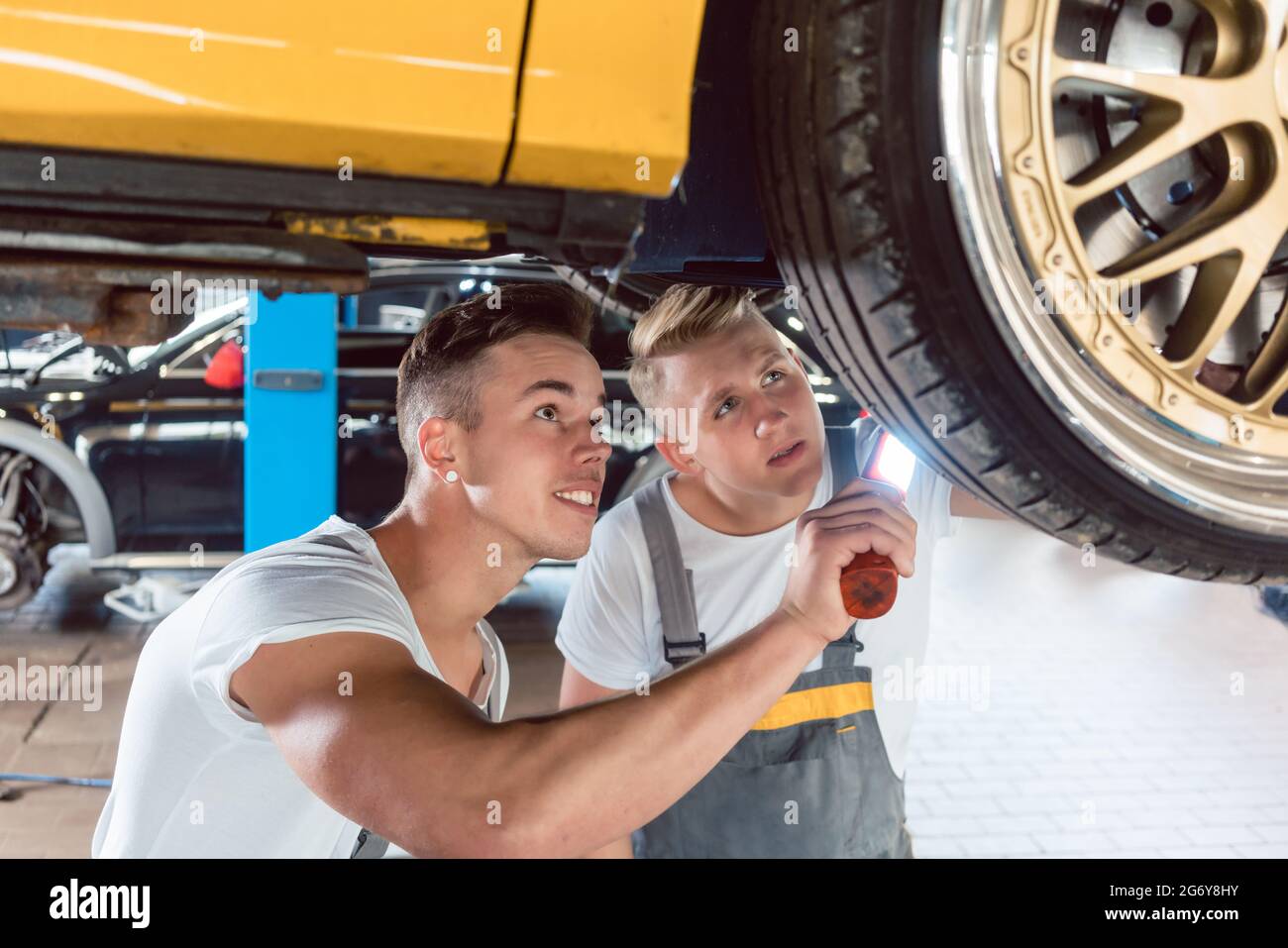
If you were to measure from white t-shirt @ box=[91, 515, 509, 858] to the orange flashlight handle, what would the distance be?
16.6 inches

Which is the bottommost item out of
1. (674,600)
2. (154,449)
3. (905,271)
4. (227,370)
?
(674,600)

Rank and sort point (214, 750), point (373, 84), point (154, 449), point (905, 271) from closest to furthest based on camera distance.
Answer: point (373, 84) → point (905, 271) → point (214, 750) → point (154, 449)

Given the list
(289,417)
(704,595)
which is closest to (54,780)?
(289,417)

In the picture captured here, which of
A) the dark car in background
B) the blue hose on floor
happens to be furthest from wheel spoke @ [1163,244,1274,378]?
the dark car in background

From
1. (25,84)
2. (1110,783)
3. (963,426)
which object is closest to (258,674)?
(25,84)

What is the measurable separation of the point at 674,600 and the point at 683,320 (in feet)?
1.21

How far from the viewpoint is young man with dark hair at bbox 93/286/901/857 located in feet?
2.84

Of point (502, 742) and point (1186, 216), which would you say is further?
point (1186, 216)

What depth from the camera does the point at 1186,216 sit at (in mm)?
1037

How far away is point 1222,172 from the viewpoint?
1.02m

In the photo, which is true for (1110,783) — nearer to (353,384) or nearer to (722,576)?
(722,576)

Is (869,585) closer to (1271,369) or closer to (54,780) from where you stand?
(1271,369)

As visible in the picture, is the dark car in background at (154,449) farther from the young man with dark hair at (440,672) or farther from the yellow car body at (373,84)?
the yellow car body at (373,84)

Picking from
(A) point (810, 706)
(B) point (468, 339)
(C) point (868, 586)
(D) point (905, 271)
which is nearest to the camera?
(D) point (905, 271)
